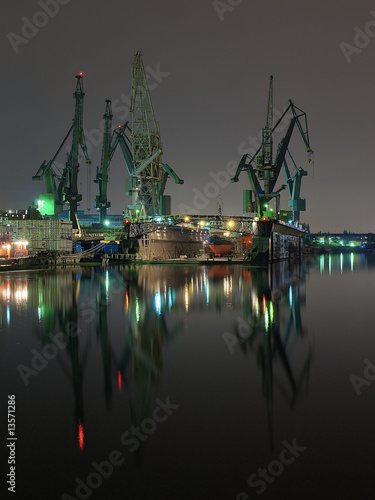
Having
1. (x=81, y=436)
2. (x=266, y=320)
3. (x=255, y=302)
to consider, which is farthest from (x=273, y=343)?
(x=255, y=302)

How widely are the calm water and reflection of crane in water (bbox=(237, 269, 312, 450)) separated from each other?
0.05 meters

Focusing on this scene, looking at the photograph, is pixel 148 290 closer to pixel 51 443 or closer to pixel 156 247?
pixel 51 443

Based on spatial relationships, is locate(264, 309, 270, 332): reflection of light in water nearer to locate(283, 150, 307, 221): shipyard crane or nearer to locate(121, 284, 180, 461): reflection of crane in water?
locate(121, 284, 180, 461): reflection of crane in water

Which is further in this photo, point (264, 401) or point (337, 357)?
point (337, 357)

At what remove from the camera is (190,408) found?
280 inches

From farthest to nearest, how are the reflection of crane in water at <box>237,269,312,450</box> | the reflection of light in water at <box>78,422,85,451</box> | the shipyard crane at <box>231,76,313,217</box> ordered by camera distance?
the shipyard crane at <box>231,76,313,217</box>, the reflection of crane in water at <box>237,269,312,450</box>, the reflection of light in water at <box>78,422,85,451</box>

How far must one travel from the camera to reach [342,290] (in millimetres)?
29609

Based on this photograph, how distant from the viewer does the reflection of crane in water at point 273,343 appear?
8109 millimetres

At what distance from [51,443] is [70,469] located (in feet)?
2.62

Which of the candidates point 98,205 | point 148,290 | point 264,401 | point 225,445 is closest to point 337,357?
point 264,401

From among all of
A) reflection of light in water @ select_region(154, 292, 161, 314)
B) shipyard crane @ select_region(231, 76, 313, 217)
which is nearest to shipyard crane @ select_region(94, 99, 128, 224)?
shipyard crane @ select_region(231, 76, 313, 217)

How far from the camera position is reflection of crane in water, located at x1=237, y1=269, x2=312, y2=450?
319 inches

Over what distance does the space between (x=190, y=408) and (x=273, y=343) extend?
5.69 metres

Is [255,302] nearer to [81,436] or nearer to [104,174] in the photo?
[81,436]
